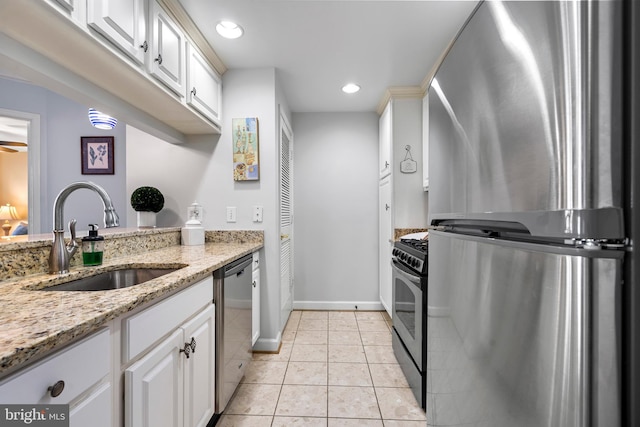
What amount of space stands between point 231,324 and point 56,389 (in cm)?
102

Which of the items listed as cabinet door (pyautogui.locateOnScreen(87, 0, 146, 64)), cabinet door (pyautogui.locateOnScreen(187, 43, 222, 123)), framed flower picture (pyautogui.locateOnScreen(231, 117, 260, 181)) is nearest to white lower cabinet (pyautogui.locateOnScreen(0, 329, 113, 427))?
cabinet door (pyautogui.locateOnScreen(87, 0, 146, 64))

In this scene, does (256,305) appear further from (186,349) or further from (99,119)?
(99,119)

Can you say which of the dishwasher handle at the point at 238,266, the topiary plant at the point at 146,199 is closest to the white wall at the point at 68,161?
the topiary plant at the point at 146,199

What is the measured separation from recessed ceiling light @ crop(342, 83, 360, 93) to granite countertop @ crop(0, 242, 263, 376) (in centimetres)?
226

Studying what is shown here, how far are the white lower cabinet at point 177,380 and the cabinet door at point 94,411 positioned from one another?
7 centimetres

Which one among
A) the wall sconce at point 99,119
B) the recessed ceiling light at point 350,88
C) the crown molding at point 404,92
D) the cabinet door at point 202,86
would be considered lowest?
the wall sconce at point 99,119

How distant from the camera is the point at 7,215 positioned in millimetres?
2324

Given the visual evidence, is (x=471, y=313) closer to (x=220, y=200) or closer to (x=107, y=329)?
(x=107, y=329)

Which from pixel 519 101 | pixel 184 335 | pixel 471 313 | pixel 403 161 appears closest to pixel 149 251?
pixel 184 335

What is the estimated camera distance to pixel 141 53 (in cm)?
137

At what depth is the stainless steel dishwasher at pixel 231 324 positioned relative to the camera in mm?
1426

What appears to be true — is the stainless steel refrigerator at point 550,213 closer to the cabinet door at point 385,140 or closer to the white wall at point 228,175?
the white wall at point 228,175

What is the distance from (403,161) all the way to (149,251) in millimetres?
2314

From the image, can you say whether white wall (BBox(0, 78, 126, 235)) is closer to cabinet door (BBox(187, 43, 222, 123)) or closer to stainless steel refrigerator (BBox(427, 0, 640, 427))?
cabinet door (BBox(187, 43, 222, 123))
